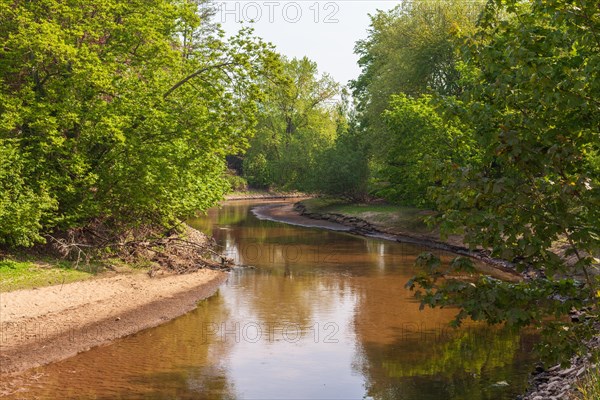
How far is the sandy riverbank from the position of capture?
53.7 feet

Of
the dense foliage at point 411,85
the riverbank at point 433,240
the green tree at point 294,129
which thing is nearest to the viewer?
the riverbank at point 433,240

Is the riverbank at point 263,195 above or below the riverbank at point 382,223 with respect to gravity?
above

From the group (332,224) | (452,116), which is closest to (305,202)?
(332,224)

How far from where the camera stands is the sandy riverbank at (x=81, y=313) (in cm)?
1636

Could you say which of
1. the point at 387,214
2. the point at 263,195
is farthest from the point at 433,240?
the point at 263,195

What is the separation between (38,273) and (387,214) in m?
34.4

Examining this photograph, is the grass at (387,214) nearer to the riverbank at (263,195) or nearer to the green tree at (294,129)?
the green tree at (294,129)


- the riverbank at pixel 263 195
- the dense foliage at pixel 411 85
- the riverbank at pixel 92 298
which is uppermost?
the dense foliage at pixel 411 85

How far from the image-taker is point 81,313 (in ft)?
63.7

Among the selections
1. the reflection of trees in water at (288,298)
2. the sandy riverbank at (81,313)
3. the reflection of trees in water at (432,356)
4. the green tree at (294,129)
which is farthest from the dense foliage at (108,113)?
the green tree at (294,129)

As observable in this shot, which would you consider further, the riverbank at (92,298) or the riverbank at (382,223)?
the riverbank at (382,223)

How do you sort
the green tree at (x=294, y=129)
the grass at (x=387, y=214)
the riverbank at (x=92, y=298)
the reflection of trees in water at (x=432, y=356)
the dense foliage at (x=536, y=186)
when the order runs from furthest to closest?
the green tree at (x=294, y=129) < the grass at (x=387, y=214) < the riverbank at (x=92, y=298) < the reflection of trees in water at (x=432, y=356) < the dense foliage at (x=536, y=186)

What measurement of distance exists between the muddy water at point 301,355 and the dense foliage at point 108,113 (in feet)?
19.2

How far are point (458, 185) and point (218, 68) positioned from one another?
2110 centimetres
